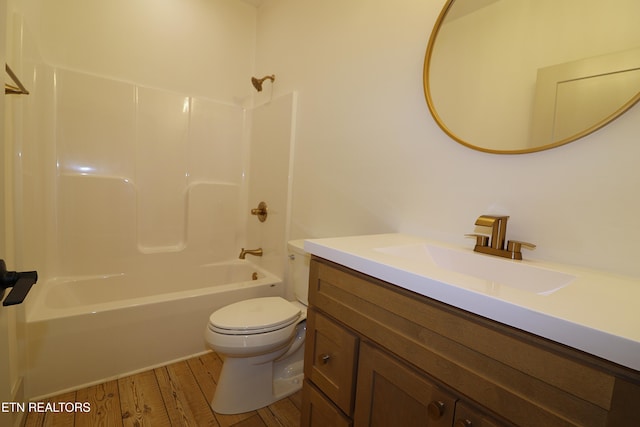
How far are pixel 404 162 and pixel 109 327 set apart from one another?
174 centimetres

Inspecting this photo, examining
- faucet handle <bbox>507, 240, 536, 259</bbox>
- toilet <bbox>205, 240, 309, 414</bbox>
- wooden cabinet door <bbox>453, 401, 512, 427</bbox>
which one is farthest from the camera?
toilet <bbox>205, 240, 309, 414</bbox>

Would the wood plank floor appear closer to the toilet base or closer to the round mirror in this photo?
the toilet base

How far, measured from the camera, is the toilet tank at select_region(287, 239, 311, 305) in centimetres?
159

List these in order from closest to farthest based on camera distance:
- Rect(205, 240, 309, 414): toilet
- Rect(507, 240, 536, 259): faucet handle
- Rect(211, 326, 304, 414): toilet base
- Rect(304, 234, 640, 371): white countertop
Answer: Rect(304, 234, 640, 371): white countertop → Rect(507, 240, 536, 259): faucet handle → Rect(205, 240, 309, 414): toilet → Rect(211, 326, 304, 414): toilet base

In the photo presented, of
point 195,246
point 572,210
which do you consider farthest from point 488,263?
point 195,246

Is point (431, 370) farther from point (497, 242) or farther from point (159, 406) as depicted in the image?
point (159, 406)

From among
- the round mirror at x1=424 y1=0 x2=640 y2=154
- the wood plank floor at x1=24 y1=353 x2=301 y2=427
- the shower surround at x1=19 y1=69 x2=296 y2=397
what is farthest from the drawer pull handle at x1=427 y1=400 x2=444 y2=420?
the shower surround at x1=19 y1=69 x2=296 y2=397

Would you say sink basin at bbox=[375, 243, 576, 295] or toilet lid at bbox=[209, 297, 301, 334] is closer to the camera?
sink basin at bbox=[375, 243, 576, 295]

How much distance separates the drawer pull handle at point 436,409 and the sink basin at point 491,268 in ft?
0.88

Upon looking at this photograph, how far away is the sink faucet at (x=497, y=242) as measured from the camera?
865 mm

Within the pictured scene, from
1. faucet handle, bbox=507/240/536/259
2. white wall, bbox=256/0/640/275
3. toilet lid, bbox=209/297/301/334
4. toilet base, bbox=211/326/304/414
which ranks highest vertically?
white wall, bbox=256/0/640/275

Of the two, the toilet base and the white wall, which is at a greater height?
the white wall

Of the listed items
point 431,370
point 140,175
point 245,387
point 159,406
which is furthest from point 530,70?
point 140,175

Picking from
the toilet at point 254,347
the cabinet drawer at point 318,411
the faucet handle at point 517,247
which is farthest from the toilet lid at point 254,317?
the faucet handle at point 517,247
